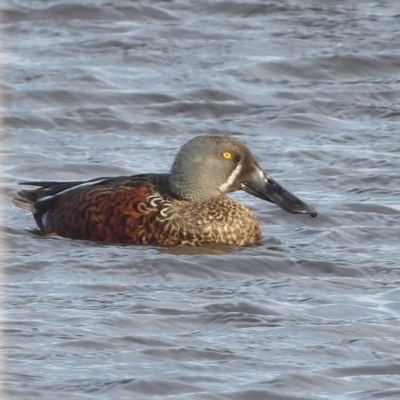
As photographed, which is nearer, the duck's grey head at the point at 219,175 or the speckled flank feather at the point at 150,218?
the speckled flank feather at the point at 150,218

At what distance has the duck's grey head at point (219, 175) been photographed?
915 cm

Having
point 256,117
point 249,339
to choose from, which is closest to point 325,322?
point 249,339

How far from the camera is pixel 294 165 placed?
36.4ft

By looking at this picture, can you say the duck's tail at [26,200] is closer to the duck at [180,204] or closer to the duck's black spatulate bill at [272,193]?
the duck at [180,204]

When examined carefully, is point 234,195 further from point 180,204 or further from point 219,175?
point 180,204

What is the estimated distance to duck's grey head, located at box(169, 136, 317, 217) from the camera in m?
9.15

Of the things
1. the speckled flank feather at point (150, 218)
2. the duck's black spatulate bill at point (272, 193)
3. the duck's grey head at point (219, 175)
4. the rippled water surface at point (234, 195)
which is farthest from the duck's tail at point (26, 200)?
the duck's black spatulate bill at point (272, 193)

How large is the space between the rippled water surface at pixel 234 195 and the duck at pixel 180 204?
12cm

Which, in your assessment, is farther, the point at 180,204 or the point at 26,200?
the point at 26,200

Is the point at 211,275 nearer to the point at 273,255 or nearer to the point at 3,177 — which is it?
the point at 273,255

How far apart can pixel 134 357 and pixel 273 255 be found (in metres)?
2.20

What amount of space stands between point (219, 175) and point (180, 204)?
0.33 meters

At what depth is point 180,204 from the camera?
905cm

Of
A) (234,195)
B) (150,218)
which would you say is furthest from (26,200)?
(234,195)
